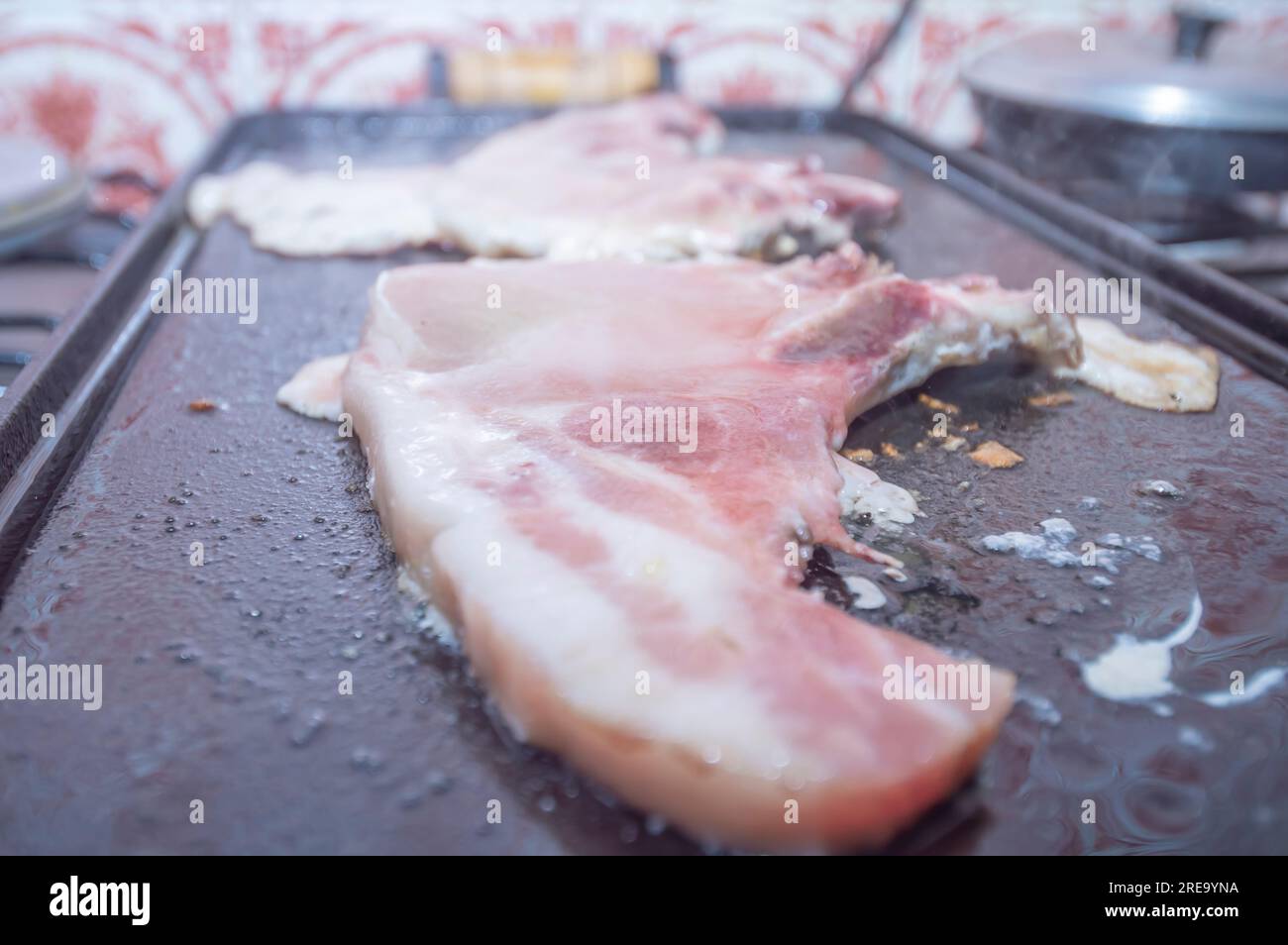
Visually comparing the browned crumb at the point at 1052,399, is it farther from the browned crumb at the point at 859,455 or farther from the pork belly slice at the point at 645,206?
the pork belly slice at the point at 645,206

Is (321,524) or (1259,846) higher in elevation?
(321,524)

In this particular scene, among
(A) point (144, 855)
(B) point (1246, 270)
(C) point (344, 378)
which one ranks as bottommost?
(B) point (1246, 270)

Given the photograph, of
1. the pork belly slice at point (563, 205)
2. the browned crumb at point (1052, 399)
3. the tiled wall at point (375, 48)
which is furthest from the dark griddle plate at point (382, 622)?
the tiled wall at point (375, 48)

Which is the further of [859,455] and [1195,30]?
[1195,30]

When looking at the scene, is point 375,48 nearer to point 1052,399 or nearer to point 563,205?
point 563,205

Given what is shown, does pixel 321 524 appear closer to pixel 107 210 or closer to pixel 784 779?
pixel 784 779

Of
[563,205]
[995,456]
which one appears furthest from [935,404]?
[563,205]

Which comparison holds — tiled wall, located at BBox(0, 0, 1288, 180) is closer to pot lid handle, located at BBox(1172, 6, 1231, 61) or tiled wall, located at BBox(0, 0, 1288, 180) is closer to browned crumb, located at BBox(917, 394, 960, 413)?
pot lid handle, located at BBox(1172, 6, 1231, 61)

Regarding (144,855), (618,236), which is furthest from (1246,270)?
(144,855)
